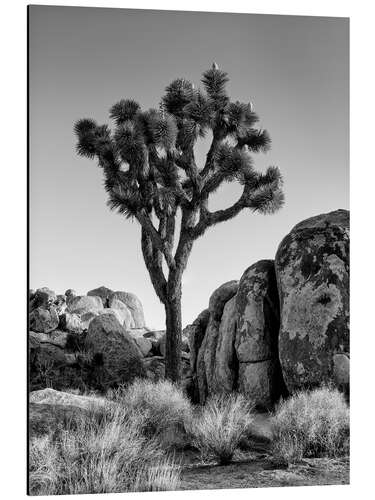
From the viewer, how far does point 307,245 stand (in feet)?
29.2

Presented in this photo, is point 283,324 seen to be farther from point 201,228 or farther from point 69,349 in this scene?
point 69,349

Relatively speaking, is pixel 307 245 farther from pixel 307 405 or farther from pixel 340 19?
pixel 340 19

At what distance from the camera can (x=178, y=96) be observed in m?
11.2

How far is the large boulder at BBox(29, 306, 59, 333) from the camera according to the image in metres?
18.1

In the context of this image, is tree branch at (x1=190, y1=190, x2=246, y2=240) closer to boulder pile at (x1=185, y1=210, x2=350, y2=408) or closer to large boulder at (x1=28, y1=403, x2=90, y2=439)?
boulder pile at (x1=185, y1=210, x2=350, y2=408)

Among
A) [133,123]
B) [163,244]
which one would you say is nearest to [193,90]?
[133,123]

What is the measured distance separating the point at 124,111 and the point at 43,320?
842cm

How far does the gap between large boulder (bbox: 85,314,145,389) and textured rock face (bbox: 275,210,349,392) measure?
548 centimetres

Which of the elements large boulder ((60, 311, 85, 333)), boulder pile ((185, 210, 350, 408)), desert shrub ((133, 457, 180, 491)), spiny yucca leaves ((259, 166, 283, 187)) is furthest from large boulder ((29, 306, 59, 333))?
desert shrub ((133, 457, 180, 491))

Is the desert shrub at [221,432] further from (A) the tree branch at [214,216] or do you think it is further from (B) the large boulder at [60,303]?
(B) the large boulder at [60,303]

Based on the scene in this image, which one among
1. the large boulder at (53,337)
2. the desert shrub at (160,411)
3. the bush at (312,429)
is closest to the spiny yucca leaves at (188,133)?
the desert shrub at (160,411)

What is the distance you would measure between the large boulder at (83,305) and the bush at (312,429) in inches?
550

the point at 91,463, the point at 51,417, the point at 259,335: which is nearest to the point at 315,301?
the point at 259,335

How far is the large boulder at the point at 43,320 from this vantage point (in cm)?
1809
